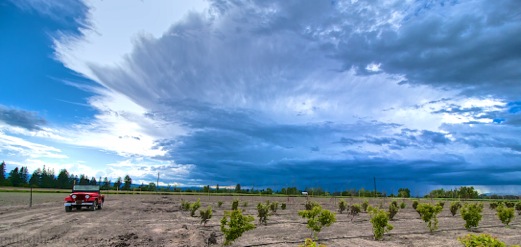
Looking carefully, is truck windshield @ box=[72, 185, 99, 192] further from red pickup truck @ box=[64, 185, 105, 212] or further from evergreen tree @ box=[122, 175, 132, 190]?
evergreen tree @ box=[122, 175, 132, 190]

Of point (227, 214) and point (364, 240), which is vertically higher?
point (227, 214)

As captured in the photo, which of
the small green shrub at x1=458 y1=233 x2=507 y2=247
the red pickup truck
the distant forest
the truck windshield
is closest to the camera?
the small green shrub at x1=458 y1=233 x2=507 y2=247

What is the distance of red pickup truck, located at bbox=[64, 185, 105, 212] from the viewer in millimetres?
28000

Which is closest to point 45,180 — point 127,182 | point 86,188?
point 127,182

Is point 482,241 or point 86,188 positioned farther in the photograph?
point 86,188

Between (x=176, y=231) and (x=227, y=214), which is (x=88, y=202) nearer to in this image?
(x=176, y=231)

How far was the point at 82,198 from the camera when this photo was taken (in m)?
28.5

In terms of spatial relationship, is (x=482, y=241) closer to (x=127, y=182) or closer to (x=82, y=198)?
(x=82, y=198)

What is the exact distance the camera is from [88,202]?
28.6 meters

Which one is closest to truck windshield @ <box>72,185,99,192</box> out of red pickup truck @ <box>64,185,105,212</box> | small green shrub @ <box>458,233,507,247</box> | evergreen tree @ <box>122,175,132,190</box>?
red pickup truck @ <box>64,185,105,212</box>

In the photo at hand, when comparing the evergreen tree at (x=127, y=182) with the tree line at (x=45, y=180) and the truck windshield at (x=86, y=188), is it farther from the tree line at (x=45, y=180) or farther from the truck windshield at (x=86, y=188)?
the truck windshield at (x=86, y=188)

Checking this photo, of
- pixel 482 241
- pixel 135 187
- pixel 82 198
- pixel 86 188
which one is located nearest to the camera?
pixel 482 241

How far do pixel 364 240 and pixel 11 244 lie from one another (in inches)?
586

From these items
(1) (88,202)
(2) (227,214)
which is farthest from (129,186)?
(2) (227,214)
